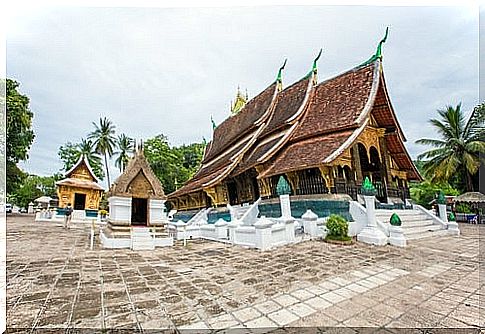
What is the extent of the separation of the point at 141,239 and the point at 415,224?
28.7 feet

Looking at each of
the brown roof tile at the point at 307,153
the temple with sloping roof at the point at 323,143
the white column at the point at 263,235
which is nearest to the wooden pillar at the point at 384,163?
the temple with sloping roof at the point at 323,143

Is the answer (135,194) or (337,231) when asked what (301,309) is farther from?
(135,194)

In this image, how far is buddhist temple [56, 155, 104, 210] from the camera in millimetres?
20234

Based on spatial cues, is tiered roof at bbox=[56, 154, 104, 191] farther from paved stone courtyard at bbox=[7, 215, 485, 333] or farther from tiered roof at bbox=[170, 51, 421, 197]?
paved stone courtyard at bbox=[7, 215, 485, 333]

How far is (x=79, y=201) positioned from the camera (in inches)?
832

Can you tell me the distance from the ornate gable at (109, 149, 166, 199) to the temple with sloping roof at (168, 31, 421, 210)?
428cm

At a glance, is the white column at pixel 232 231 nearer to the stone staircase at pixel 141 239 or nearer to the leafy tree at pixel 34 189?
the stone staircase at pixel 141 239

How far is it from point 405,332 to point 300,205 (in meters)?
7.09

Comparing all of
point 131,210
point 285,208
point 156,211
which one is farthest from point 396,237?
point 131,210

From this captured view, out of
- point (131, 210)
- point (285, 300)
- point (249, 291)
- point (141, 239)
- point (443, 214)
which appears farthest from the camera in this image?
point (443, 214)

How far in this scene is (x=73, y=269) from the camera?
4570mm

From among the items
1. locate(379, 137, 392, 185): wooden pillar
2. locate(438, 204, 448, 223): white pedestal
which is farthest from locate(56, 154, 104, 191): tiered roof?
locate(438, 204, 448, 223): white pedestal

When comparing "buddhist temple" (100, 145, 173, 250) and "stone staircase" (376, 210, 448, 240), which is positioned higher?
"buddhist temple" (100, 145, 173, 250)

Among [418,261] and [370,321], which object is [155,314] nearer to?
[370,321]
